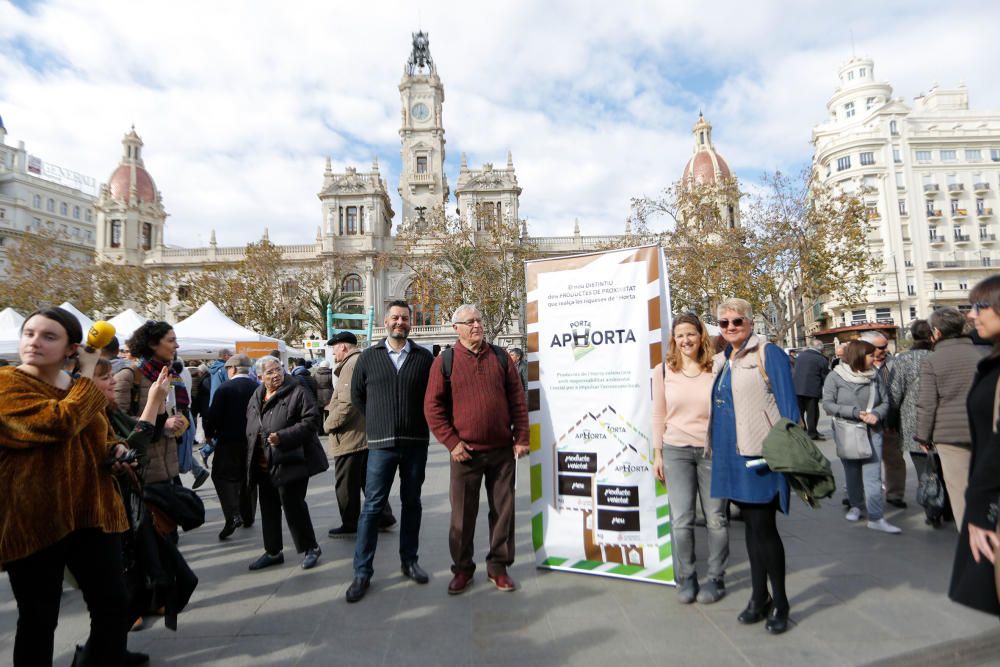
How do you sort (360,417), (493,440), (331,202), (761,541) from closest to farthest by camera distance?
(761,541) < (493,440) < (360,417) < (331,202)

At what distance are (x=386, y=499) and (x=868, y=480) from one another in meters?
4.46

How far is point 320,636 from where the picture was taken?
3273 mm

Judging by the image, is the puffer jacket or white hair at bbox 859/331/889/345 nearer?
the puffer jacket

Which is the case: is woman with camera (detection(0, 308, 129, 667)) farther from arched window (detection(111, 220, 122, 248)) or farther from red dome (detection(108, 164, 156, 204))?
red dome (detection(108, 164, 156, 204))

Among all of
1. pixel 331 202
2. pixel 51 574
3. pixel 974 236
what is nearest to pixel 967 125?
pixel 974 236

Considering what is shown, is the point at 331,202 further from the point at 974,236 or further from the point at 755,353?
the point at 974,236

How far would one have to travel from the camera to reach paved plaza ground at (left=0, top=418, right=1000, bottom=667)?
9.78ft

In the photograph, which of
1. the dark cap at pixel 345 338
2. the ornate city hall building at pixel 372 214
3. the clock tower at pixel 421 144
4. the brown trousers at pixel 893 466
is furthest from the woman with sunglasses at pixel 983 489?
the clock tower at pixel 421 144

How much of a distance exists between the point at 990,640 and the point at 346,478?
4717mm

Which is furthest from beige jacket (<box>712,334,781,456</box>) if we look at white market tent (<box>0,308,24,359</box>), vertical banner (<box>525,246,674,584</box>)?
white market tent (<box>0,308,24,359</box>)

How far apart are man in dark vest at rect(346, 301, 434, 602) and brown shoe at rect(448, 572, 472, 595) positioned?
1.00 ft

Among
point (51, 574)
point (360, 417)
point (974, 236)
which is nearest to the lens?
point (51, 574)

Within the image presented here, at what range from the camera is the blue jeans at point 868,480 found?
5.13 meters

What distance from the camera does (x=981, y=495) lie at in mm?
1990
